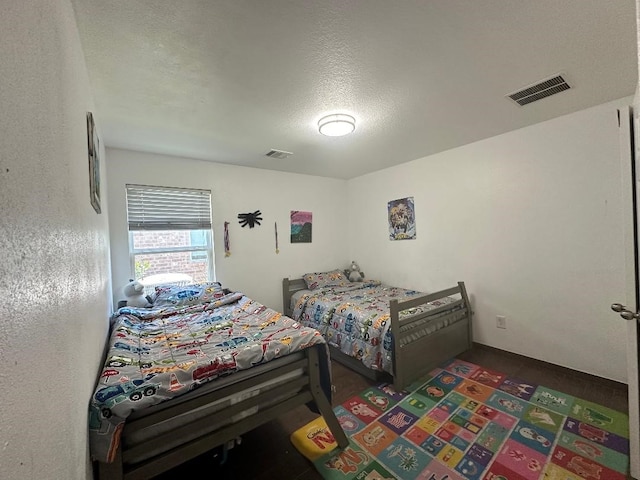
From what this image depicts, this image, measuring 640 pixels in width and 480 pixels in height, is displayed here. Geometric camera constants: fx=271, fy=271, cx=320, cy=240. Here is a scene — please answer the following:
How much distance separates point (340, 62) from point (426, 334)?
7.48ft

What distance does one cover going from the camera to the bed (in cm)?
112

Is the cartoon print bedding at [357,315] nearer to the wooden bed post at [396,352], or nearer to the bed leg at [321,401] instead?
the wooden bed post at [396,352]

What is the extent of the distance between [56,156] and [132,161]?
2450mm

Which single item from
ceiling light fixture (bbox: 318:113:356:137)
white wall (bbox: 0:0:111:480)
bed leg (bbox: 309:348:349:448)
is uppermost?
ceiling light fixture (bbox: 318:113:356:137)

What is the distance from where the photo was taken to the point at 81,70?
1351 mm

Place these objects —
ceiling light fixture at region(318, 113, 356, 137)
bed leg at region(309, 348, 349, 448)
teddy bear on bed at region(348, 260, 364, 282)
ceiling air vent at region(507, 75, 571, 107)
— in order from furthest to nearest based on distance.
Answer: teddy bear on bed at region(348, 260, 364, 282)
ceiling light fixture at region(318, 113, 356, 137)
ceiling air vent at region(507, 75, 571, 107)
bed leg at region(309, 348, 349, 448)

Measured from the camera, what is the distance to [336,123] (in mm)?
2201

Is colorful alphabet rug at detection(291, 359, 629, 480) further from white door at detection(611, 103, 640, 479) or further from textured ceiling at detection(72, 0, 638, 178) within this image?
textured ceiling at detection(72, 0, 638, 178)

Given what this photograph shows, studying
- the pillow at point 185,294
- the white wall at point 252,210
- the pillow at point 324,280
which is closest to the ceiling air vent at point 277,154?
the white wall at point 252,210

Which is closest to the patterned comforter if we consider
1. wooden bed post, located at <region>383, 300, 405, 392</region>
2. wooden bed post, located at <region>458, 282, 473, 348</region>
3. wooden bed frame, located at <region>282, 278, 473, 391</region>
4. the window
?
the window

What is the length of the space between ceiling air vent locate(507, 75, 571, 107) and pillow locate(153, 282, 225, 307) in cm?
315

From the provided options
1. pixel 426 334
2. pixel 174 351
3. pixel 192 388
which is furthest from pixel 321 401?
pixel 426 334

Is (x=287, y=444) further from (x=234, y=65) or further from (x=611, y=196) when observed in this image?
(x=611, y=196)

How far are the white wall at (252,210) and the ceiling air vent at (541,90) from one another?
2.74m
